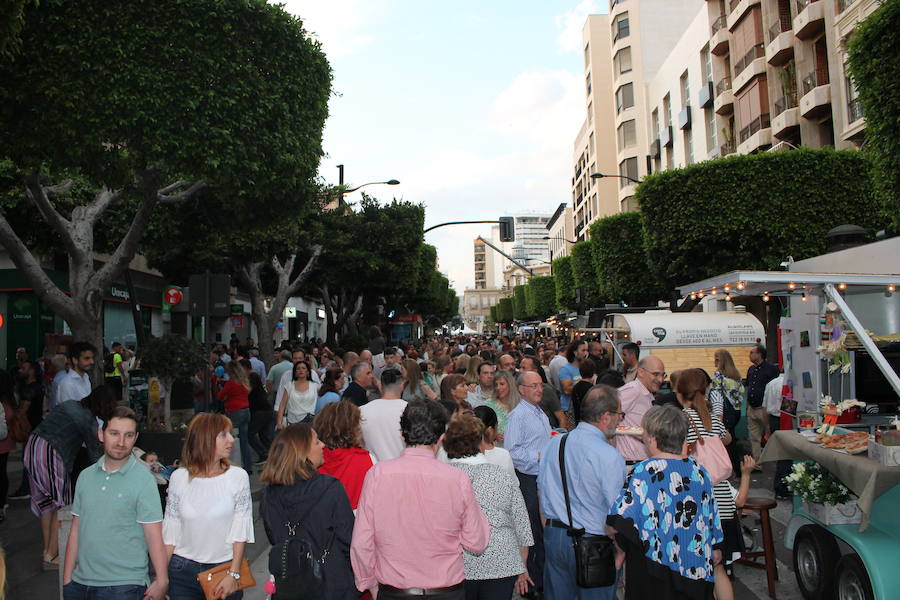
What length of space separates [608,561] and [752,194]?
59.4 ft

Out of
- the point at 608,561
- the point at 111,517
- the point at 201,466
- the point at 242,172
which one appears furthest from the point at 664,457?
the point at 242,172

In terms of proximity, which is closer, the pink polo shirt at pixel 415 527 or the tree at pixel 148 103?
the pink polo shirt at pixel 415 527

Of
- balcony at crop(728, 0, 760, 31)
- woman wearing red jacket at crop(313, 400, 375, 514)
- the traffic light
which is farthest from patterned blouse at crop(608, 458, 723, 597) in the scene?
balcony at crop(728, 0, 760, 31)

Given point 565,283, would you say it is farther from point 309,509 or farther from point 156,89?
point 309,509

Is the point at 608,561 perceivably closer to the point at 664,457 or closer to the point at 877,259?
the point at 664,457

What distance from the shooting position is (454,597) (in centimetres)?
348

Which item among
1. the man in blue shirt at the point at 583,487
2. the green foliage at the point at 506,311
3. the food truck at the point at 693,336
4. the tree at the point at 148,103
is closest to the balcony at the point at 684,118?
the food truck at the point at 693,336

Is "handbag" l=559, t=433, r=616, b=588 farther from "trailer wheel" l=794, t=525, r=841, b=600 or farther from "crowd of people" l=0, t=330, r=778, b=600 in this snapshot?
"trailer wheel" l=794, t=525, r=841, b=600

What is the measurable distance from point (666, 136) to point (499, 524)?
38.8 m

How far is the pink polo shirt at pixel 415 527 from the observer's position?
3445 mm

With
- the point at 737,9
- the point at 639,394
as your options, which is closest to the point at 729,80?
the point at 737,9

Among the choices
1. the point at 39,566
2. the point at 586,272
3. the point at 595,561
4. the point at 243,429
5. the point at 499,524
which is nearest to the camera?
the point at 499,524

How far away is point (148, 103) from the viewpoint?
9.18 metres

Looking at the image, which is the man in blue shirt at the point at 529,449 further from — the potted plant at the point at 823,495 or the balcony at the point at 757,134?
the balcony at the point at 757,134
